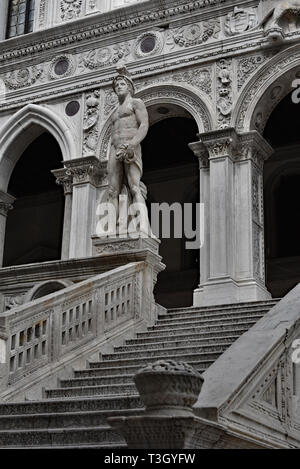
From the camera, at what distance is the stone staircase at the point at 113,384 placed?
7031 mm

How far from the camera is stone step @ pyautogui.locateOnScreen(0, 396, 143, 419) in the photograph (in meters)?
7.33

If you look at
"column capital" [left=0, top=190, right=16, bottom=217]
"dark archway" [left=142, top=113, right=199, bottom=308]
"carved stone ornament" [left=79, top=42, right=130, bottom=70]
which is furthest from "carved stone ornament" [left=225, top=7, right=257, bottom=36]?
"column capital" [left=0, top=190, right=16, bottom=217]

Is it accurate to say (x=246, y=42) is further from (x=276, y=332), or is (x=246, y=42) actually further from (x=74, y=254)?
(x=276, y=332)

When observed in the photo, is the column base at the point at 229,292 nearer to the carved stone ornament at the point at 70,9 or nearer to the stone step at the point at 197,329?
the stone step at the point at 197,329

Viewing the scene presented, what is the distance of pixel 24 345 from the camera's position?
934 centimetres

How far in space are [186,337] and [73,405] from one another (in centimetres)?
291

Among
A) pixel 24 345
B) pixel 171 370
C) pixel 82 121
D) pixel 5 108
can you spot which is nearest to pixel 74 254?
pixel 82 121

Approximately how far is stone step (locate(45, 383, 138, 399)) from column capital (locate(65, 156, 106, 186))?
9322mm

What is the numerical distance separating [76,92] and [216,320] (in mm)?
9758

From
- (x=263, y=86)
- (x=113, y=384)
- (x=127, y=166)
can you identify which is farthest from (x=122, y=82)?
(x=113, y=384)

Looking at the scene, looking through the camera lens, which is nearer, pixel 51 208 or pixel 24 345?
pixel 24 345

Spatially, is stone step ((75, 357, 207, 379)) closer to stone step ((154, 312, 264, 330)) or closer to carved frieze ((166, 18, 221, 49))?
stone step ((154, 312, 264, 330))

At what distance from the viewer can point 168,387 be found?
5574mm

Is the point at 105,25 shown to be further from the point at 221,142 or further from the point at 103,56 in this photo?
the point at 221,142
